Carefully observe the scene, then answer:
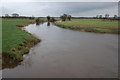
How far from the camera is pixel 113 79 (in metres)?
9.73

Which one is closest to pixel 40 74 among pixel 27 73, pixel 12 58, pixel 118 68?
pixel 27 73

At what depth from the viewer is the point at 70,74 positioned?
10.3 meters

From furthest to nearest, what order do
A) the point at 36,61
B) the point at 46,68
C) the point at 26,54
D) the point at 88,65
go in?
the point at 26,54
the point at 36,61
the point at 88,65
the point at 46,68

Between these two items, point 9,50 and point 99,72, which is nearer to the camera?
point 99,72

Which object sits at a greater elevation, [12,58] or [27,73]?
[12,58]

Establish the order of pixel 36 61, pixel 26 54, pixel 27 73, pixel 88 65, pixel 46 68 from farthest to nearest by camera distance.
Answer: pixel 26 54
pixel 36 61
pixel 88 65
pixel 46 68
pixel 27 73

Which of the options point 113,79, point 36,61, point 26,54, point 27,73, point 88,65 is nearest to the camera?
point 113,79

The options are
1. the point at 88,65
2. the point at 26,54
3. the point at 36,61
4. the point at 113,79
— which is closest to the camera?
the point at 113,79

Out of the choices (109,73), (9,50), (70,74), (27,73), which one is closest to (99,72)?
(109,73)

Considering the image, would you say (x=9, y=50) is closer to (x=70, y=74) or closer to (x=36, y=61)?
(x=36, y=61)

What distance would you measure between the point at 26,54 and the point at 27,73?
4.55 metres

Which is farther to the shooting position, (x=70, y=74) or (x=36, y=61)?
(x=36, y=61)

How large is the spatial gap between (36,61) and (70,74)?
437 cm

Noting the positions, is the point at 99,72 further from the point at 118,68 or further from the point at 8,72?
the point at 8,72
